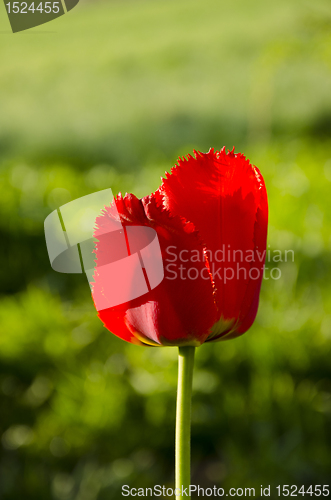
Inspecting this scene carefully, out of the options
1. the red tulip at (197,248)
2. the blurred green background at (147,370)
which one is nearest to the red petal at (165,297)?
the red tulip at (197,248)

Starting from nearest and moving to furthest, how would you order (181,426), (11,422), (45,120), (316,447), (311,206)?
(181,426)
(316,447)
(11,422)
(311,206)
(45,120)

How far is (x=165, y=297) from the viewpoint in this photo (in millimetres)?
240

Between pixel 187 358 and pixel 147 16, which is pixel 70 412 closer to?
pixel 187 358

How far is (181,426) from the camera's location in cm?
23

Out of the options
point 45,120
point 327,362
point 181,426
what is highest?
point 181,426

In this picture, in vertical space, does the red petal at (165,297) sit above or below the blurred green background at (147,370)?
above

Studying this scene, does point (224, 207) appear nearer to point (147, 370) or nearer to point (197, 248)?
point (197, 248)

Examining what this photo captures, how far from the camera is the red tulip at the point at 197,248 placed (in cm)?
23

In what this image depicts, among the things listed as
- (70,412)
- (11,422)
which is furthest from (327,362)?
(11,422)

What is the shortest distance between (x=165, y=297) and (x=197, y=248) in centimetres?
3

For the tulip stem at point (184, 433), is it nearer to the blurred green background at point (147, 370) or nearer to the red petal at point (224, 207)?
the red petal at point (224, 207)

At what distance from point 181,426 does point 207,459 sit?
590mm

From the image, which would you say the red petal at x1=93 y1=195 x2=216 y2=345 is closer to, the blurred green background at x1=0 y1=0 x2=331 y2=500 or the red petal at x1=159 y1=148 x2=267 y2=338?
the red petal at x1=159 y1=148 x2=267 y2=338

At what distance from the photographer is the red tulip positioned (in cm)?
23
